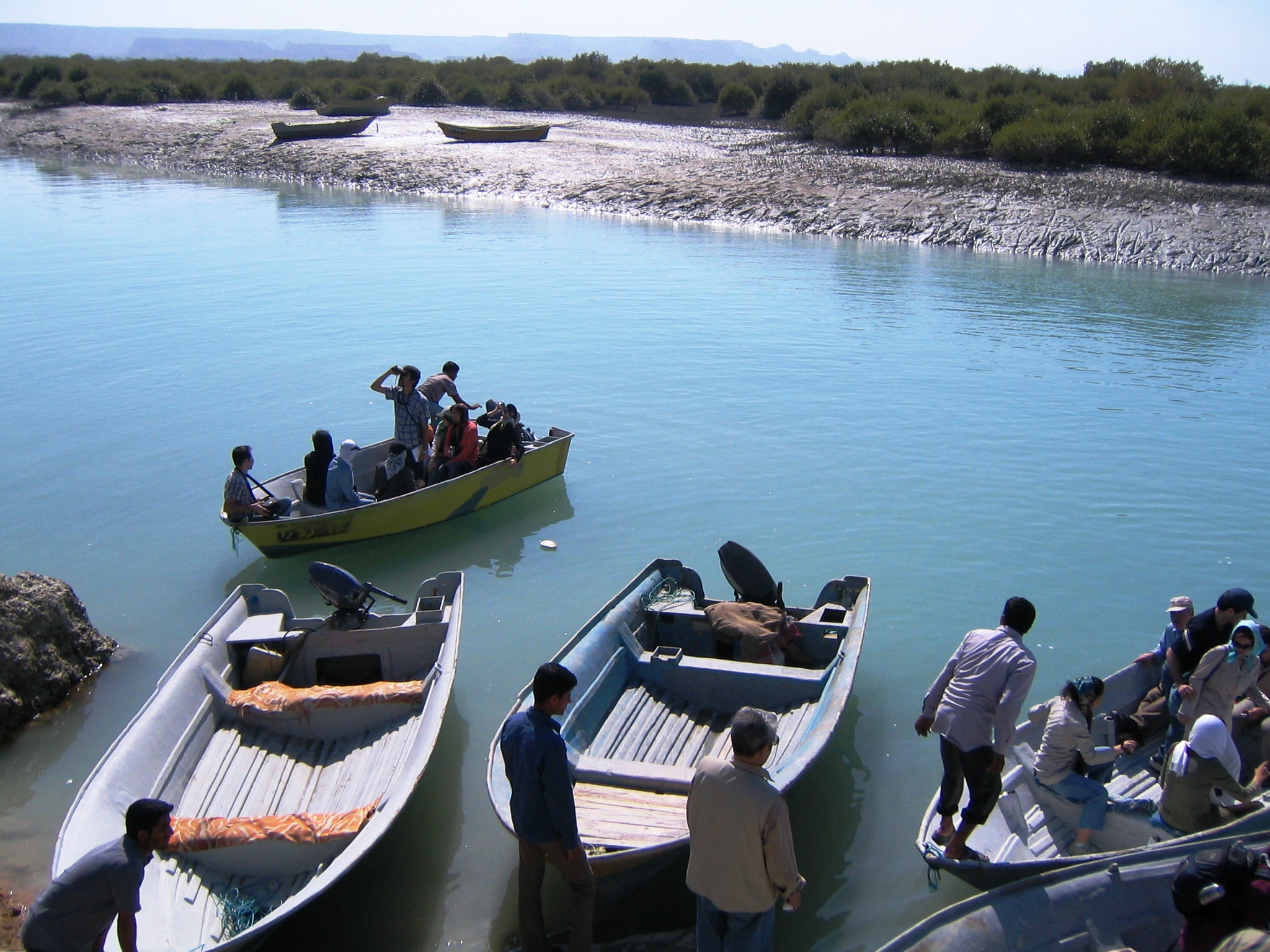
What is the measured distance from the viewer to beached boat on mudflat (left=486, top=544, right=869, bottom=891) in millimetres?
5738

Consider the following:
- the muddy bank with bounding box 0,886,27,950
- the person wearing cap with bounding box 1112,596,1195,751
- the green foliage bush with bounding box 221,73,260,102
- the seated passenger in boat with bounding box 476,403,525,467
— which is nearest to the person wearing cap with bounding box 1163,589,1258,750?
the person wearing cap with bounding box 1112,596,1195,751

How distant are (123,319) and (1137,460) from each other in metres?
18.7

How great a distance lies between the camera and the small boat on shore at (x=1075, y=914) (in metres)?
4.58

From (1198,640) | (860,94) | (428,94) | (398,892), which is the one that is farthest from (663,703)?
(428,94)

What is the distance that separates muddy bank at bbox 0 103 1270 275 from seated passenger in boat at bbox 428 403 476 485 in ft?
72.4

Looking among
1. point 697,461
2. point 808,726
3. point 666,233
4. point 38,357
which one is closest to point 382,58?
point 666,233

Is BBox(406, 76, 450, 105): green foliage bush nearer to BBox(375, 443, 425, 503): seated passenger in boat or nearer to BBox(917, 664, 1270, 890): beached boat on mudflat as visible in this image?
BBox(375, 443, 425, 503): seated passenger in boat

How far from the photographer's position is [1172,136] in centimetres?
3086

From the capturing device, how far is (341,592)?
8.10 m

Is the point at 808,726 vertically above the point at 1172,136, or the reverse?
the point at 1172,136

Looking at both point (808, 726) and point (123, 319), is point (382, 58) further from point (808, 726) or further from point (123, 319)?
point (808, 726)

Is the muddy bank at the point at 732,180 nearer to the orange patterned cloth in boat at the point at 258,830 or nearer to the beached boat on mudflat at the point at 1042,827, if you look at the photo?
the beached boat on mudflat at the point at 1042,827

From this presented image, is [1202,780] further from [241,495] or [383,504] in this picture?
[241,495]

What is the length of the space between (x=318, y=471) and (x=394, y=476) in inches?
31.5
